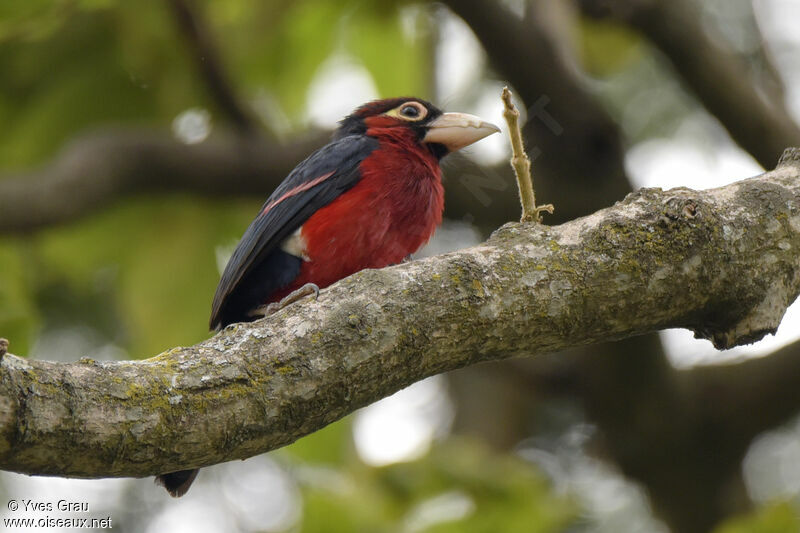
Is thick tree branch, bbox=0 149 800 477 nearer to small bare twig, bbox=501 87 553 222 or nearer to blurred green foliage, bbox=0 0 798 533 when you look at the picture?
small bare twig, bbox=501 87 553 222

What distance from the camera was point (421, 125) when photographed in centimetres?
471

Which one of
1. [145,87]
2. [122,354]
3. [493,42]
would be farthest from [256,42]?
[122,354]

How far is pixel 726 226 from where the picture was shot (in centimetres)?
261

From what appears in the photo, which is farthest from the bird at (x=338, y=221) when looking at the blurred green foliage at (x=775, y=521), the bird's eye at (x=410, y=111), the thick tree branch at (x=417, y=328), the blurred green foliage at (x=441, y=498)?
the blurred green foliage at (x=775, y=521)

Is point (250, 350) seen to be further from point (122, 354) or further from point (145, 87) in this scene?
point (122, 354)

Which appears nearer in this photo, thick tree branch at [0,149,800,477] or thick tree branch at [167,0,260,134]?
thick tree branch at [0,149,800,477]

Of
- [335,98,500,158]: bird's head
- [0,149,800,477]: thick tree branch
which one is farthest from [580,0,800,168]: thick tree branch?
[0,149,800,477]: thick tree branch

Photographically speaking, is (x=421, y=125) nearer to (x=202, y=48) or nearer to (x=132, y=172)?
(x=202, y=48)

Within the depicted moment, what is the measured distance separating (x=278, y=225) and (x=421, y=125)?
102 cm

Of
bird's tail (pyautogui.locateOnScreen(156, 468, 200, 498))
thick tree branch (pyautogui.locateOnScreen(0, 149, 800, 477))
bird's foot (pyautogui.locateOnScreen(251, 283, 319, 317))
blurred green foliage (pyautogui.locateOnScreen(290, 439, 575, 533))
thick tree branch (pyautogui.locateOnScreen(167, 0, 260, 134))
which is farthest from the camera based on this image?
thick tree branch (pyautogui.locateOnScreen(167, 0, 260, 134))

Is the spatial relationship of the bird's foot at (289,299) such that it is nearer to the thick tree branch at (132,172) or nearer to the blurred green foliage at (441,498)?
the blurred green foliage at (441,498)

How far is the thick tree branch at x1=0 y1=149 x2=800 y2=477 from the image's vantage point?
77.9 inches

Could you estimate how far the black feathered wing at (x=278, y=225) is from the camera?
3934 millimetres

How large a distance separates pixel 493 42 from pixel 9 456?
4222 mm
